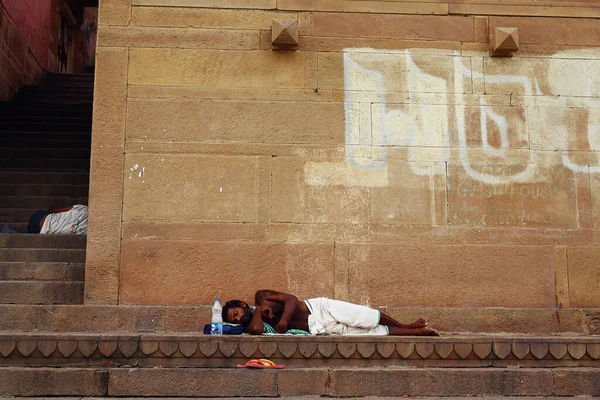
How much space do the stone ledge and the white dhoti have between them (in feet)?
1.93

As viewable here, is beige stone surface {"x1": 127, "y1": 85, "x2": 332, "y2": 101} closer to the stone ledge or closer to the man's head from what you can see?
the man's head

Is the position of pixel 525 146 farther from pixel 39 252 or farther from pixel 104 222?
pixel 39 252

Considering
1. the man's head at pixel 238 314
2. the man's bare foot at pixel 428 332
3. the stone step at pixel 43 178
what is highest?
the stone step at pixel 43 178

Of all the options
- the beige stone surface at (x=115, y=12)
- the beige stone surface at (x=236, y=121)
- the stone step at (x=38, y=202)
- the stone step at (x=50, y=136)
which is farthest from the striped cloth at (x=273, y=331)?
the stone step at (x=50, y=136)

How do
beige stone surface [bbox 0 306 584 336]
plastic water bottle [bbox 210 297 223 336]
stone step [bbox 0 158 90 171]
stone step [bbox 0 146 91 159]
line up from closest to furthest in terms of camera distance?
1. plastic water bottle [bbox 210 297 223 336]
2. beige stone surface [bbox 0 306 584 336]
3. stone step [bbox 0 158 90 171]
4. stone step [bbox 0 146 91 159]

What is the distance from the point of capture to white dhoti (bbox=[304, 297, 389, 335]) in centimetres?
705

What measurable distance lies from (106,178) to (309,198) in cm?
218

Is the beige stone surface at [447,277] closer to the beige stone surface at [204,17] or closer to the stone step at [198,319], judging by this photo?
the stone step at [198,319]

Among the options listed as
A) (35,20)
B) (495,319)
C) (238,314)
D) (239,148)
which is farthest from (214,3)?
(35,20)

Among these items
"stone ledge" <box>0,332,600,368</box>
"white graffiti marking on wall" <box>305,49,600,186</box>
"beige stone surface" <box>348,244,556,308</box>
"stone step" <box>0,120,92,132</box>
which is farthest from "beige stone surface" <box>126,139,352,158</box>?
"stone step" <box>0,120,92,132</box>

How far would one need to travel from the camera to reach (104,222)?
7.64 m

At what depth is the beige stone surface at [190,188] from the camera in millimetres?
7727

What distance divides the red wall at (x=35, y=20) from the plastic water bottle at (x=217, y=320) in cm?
987

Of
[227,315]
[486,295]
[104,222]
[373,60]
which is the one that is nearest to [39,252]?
[104,222]
